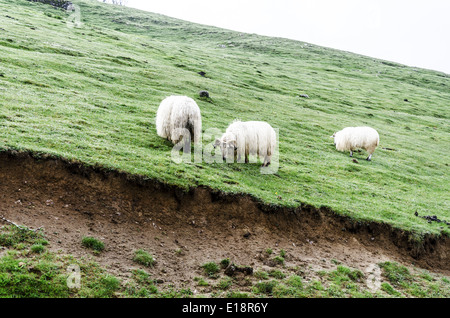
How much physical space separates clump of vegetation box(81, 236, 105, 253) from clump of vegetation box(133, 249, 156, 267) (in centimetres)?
89

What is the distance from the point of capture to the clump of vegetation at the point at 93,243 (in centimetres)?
780

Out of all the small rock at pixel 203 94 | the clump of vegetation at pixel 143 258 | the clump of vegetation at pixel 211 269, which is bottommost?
the clump of vegetation at pixel 211 269

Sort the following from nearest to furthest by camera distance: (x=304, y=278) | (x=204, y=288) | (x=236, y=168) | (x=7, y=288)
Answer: (x=7, y=288)
(x=204, y=288)
(x=304, y=278)
(x=236, y=168)

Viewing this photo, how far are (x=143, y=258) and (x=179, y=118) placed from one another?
7.61m

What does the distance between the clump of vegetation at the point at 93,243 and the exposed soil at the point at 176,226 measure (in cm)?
13

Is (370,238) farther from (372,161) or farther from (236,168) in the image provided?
(372,161)

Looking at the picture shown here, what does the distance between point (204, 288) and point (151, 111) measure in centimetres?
1509

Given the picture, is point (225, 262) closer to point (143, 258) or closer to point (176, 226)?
point (176, 226)

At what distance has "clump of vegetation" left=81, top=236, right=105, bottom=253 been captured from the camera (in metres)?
7.80

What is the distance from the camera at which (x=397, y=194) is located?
17234 millimetres

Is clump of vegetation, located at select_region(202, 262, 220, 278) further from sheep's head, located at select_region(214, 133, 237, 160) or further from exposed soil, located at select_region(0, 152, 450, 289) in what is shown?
sheep's head, located at select_region(214, 133, 237, 160)

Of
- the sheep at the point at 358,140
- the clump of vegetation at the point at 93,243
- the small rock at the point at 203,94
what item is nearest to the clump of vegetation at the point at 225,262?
the clump of vegetation at the point at 93,243

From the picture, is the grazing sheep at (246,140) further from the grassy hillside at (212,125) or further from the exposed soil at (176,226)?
the exposed soil at (176,226)

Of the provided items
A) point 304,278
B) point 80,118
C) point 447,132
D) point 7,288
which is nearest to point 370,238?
point 304,278
